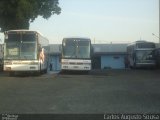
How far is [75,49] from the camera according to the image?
3878 cm

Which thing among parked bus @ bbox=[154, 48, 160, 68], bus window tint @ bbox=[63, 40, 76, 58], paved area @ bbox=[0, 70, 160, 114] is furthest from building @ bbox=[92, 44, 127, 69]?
paved area @ bbox=[0, 70, 160, 114]

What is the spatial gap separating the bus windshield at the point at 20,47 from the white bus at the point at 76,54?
4620mm

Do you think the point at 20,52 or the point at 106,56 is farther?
the point at 106,56

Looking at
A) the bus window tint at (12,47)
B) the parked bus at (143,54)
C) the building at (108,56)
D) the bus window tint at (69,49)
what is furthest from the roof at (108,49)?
the bus window tint at (12,47)

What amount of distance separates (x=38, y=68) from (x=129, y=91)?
45.3 feet

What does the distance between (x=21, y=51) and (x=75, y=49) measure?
19.0 ft

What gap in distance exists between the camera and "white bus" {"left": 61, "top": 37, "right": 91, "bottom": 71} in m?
38.3

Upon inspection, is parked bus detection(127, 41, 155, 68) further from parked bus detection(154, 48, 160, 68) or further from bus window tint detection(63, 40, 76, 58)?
bus window tint detection(63, 40, 76, 58)

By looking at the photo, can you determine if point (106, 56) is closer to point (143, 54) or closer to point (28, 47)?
point (143, 54)

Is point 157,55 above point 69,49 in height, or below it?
below

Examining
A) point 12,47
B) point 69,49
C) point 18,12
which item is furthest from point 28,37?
point 18,12

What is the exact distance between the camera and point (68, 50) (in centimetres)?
3900

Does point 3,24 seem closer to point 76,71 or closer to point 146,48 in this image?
point 76,71

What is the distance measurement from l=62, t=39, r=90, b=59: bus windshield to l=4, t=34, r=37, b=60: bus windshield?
15.6 feet
